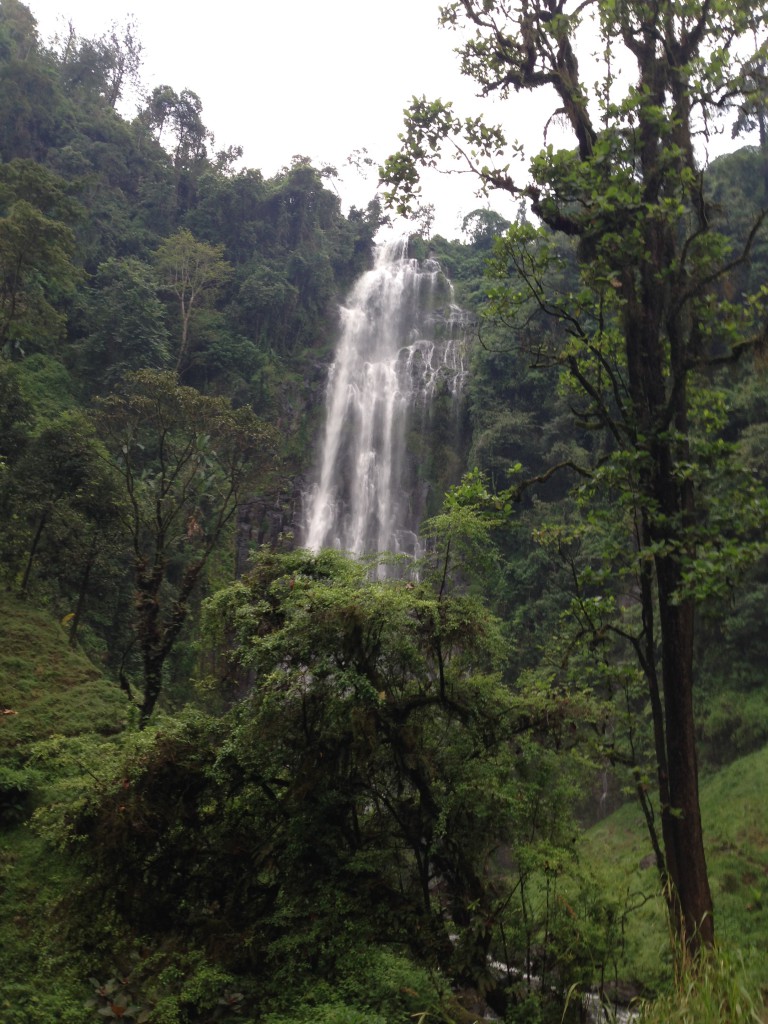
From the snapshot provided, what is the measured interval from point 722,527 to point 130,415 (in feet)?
39.4


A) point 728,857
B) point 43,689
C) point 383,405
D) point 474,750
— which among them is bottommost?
point 728,857

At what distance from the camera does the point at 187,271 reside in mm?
27859

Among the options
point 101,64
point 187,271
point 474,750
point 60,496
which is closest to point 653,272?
point 474,750

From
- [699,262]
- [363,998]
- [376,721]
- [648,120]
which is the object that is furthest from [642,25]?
[363,998]

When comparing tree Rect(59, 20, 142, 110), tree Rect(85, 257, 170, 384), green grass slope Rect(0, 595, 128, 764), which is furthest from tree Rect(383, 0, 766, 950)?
tree Rect(59, 20, 142, 110)

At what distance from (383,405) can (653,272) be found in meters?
22.8

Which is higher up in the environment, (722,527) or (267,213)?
(267,213)

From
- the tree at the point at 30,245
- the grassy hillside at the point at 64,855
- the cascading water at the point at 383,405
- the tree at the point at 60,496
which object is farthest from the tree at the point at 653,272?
the cascading water at the point at 383,405

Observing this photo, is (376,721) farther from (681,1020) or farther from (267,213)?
(267,213)

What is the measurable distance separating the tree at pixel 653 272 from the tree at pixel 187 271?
2313 cm

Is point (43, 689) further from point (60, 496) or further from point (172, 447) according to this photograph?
point (172, 447)

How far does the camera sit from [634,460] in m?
4.55

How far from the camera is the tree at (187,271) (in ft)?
89.7

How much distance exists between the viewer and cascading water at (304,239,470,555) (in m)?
25.0
